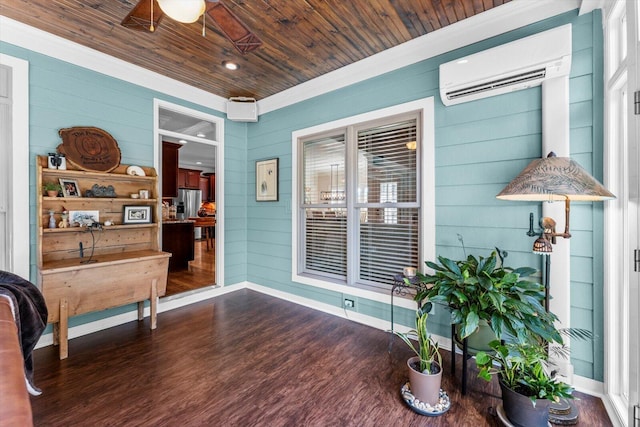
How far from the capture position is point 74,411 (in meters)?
1.75

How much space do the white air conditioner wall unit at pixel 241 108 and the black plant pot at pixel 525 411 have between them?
13.2 ft

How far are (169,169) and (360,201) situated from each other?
3535 millimetres

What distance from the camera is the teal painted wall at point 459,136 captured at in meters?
1.96

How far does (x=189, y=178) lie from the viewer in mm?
9031

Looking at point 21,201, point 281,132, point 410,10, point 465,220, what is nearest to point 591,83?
point 465,220

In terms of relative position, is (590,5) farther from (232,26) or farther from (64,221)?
(64,221)

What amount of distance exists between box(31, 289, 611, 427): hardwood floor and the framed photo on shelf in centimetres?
175

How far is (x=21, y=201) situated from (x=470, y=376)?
158 inches

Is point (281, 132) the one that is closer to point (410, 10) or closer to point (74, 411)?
point (410, 10)

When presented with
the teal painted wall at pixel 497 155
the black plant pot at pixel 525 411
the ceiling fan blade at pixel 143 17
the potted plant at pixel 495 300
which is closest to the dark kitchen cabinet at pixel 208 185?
the teal painted wall at pixel 497 155

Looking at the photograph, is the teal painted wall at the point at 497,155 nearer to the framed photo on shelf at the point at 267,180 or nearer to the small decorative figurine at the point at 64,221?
the framed photo on shelf at the point at 267,180

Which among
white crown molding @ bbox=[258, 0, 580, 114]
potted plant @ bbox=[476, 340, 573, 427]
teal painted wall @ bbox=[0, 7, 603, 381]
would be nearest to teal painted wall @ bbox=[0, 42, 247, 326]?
teal painted wall @ bbox=[0, 7, 603, 381]

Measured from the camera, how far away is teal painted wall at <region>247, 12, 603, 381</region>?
1.95 m

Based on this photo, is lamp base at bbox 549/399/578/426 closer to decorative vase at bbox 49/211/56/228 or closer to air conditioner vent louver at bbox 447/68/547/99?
air conditioner vent louver at bbox 447/68/547/99
